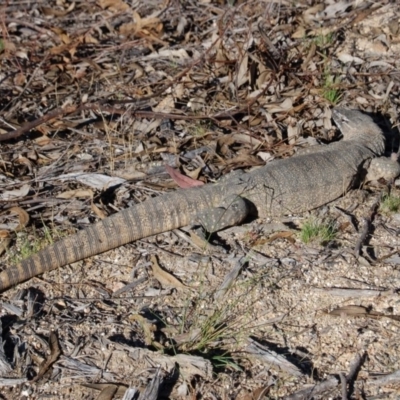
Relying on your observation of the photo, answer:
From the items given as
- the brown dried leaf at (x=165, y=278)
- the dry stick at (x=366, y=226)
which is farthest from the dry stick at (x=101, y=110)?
the brown dried leaf at (x=165, y=278)

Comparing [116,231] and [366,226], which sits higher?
[366,226]

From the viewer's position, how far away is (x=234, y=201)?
19.5 ft

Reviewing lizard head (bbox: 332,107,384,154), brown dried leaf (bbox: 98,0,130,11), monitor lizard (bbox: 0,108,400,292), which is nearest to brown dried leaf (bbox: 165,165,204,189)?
monitor lizard (bbox: 0,108,400,292)

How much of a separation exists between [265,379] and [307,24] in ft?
17.6

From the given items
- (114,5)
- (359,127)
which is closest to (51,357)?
(359,127)

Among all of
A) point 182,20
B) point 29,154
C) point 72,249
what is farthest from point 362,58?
point 72,249

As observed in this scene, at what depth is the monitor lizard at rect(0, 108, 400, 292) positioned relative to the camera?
5.40 meters

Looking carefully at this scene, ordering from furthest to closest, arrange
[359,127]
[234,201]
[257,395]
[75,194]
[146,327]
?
[359,127] < [75,194] < [234,201] < [146,327] < [257,395]

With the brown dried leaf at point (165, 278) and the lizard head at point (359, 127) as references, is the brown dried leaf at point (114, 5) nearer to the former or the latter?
the lizard head at point (359, 127)

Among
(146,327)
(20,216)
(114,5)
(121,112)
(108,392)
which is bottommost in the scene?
(20,216)

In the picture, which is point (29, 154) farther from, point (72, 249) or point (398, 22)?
point (398, 22)

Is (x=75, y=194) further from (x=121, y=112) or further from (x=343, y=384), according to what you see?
(x=343, y=384)

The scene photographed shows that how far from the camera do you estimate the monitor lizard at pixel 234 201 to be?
5.40m

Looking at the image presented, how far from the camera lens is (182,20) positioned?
8914 mm
